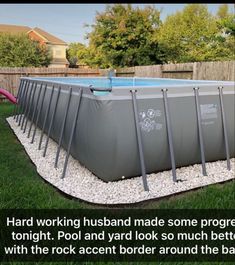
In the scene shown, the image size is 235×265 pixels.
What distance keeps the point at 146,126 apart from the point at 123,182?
70 cm

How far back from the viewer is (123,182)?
3.76m

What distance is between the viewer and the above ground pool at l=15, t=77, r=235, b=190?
12.0 ft

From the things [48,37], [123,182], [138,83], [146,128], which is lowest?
[123,182]

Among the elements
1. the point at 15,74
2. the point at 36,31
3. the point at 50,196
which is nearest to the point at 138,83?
the point at 50,196

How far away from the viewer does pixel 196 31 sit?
20.7m

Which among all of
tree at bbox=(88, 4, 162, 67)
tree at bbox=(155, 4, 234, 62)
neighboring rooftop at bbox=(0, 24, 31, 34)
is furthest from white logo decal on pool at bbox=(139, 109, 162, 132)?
neighboring rooftop at bbox=(0, 24, 31, 34)

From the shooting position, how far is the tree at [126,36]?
18469mm

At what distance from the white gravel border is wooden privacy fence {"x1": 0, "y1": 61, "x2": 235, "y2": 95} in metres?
4.31

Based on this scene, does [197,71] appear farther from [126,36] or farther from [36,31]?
[36,31]

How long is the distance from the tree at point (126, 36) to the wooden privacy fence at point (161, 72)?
302 centimetres

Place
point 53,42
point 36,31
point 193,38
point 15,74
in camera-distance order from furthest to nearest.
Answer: point 53,42, point 36,31, point 193,38, point 15,74

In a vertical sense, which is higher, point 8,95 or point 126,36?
point 126,36

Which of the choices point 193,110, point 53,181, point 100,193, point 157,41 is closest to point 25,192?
point 53,181

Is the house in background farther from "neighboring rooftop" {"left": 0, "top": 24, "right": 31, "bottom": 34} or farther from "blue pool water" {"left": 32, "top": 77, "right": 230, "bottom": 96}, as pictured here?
"blue pool water" {"left": 32, "top": 77, "right": 230, "bottom": 96}
